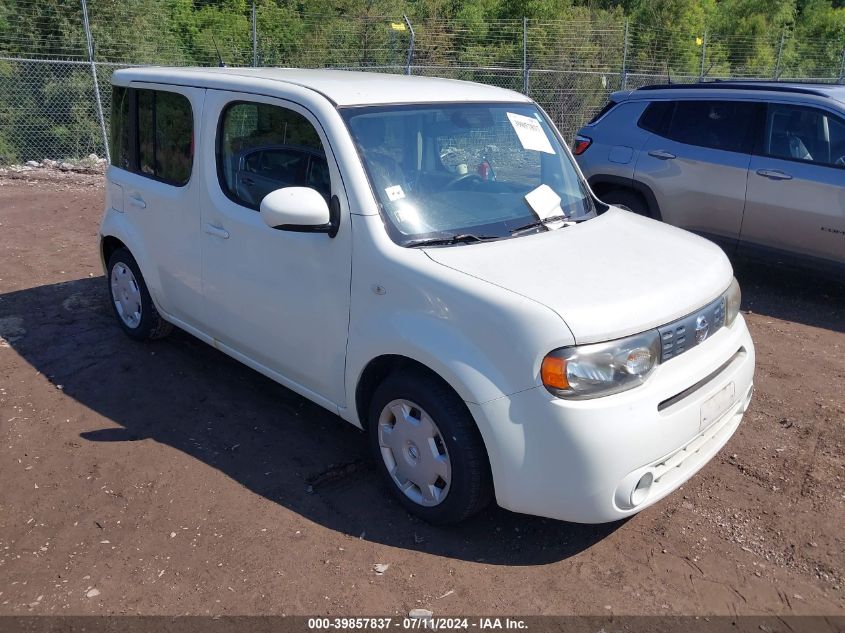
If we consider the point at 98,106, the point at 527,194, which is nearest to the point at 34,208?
the point at 98,106

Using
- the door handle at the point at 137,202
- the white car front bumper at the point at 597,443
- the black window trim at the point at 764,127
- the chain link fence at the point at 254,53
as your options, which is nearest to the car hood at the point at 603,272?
the white car front bumper at the point at 597,443

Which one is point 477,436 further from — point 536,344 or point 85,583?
point 85,583

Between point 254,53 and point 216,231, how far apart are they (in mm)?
9132

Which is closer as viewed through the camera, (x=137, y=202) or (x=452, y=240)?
(x=452, y=240)

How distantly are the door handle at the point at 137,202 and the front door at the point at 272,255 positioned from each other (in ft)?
2.74

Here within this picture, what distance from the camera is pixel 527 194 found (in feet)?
13.1

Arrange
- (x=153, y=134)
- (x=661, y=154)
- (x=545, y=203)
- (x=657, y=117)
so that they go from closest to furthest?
(x=545, y=203) → (x=153, y=134) → (x=661, y=154) → (x=657, y=117)

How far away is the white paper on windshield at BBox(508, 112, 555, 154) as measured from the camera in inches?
168

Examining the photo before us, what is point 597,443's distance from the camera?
9.66 feet

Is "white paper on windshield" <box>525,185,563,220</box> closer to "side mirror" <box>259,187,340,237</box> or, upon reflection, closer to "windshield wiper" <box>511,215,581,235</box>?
"windshield wiper" <box>511,215,581,235</box>

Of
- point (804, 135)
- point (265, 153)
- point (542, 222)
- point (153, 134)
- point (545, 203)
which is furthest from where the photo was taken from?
point (804, 135)

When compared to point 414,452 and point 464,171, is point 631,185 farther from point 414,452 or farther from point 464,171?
point 414,452

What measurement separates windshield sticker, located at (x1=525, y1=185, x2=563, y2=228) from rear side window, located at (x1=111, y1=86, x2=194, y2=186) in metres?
2.03

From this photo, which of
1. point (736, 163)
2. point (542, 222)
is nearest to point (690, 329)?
point (542, 222)
